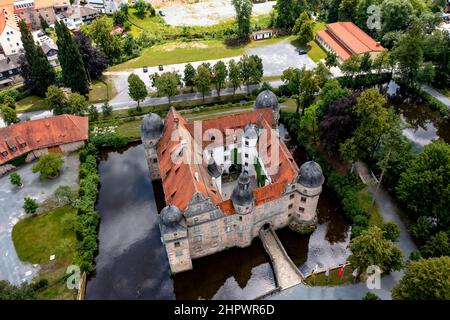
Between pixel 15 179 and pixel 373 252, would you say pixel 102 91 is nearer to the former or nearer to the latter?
pixel 15 179

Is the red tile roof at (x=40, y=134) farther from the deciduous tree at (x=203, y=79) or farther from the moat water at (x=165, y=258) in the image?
the deciduous tree at (x=203, y=79)

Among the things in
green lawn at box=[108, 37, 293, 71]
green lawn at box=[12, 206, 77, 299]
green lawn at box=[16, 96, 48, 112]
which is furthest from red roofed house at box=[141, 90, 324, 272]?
green lawn at box=[108, 37, 293, 71]

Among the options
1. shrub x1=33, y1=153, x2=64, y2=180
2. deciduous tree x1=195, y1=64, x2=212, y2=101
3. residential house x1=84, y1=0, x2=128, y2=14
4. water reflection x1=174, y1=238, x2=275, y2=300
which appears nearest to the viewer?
water reflection x1=174, y1=238, x2=275, y2=300

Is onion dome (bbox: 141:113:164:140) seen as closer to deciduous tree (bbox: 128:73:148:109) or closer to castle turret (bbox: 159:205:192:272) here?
castle turret (bbox: 159:205:192:272)

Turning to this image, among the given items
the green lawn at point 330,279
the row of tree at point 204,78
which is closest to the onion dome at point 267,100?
the row of tree at point 204,78

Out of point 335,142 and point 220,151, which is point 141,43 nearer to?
point 220,151
